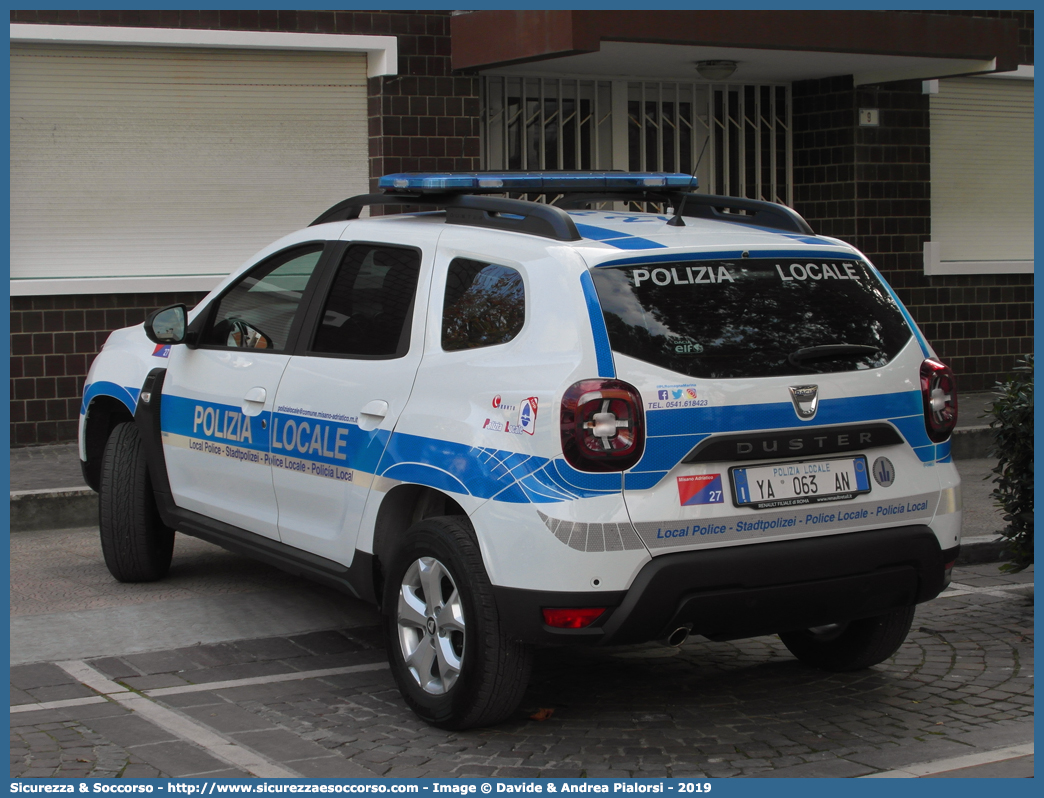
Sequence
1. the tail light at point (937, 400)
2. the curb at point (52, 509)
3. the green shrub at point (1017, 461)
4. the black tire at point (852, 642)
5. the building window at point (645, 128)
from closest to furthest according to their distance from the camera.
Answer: the tail light at point (937, 400) → the black tire at point (852, 642) → the green shrub at point (1017, 461) → the curb at point (52, 509) → the building window at point (645, 128)

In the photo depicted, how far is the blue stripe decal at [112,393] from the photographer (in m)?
6.66

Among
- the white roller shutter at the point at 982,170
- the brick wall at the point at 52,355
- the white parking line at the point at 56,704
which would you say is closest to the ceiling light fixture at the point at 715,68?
the white roller shutter at the point at 982,170

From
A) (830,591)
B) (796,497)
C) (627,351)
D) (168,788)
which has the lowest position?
(168,788)

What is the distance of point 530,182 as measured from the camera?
546 centimetres

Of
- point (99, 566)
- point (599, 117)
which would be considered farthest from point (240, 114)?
point (99, 566)

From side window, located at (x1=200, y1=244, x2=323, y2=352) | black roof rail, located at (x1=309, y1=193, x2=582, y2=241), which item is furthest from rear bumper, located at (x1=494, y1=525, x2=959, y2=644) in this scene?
side window, located at (x1=200, y1=244, x2=323, y2=352)

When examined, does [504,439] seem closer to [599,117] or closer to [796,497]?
[796,497]

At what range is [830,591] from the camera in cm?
450

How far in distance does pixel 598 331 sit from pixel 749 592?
985 millimetres

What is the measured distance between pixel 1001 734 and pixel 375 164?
28.6ft

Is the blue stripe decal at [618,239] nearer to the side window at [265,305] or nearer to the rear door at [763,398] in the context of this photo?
the rear door at [763,398]

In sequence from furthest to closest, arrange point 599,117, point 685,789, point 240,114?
point 599,117, point 240,114, point 685,789

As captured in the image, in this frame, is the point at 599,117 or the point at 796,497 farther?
the point at 599,117

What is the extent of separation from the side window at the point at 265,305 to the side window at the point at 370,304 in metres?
0.26
